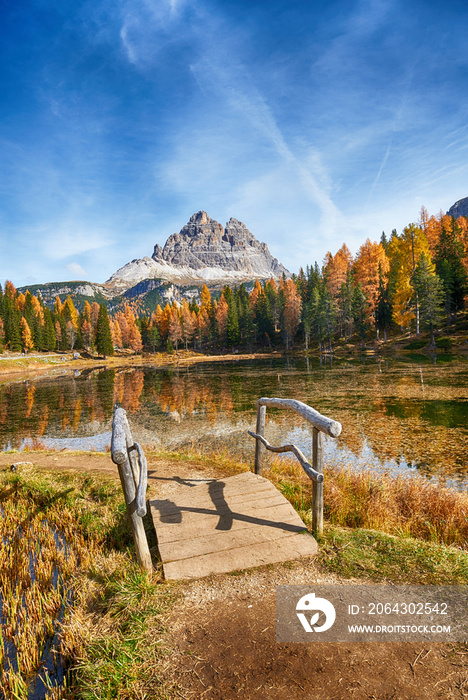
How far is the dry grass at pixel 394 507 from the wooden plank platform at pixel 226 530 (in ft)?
3.17

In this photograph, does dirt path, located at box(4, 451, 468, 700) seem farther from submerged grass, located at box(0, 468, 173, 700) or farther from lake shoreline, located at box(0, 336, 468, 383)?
lake shoreline, located at box(0, 336, 468, 383)

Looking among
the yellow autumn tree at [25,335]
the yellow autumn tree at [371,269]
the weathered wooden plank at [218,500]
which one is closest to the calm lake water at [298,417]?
the weathered wooden plank at [218,500]

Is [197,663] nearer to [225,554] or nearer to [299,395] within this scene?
[225,554]

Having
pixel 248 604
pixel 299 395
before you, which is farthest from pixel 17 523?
pixel 299 395

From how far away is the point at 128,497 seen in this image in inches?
204

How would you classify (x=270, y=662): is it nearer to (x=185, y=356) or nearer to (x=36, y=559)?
(x=36, y=559)

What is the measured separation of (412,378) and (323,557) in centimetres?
2822

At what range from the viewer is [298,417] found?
812 inches

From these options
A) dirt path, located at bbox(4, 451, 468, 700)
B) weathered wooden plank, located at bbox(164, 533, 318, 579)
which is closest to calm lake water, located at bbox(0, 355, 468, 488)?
weathered wooden plank, located at bbox(164, 533, 318, 579)

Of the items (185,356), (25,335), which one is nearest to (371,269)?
(185,356)

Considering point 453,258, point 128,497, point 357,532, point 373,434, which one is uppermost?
point 453,258

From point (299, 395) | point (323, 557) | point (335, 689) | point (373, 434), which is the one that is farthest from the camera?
point (299, 395)

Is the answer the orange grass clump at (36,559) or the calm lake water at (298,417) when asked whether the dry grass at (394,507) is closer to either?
the calm lake water at (298,417)

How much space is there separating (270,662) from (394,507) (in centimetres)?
529
